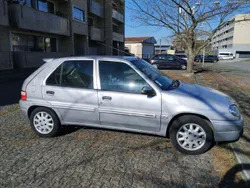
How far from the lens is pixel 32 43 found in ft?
56.6

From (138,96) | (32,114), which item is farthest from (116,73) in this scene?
(32,114)

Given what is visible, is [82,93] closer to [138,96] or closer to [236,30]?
[138,96]

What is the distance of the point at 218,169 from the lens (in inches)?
121

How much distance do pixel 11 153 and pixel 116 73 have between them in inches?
87.5

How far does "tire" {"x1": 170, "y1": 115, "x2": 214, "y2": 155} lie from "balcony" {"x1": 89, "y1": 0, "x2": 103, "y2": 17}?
25.0 m

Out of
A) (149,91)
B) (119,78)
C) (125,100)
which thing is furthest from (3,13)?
(149,91)

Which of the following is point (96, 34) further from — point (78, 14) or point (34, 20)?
Result: point (34, 20)

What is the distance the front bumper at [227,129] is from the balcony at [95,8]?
2526 centimetres

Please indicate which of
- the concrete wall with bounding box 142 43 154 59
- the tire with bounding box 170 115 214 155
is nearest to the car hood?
the tire with bounding box 170 115 214 155

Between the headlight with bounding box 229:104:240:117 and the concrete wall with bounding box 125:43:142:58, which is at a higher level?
the concrete wall with bounding box 125:43:142:58

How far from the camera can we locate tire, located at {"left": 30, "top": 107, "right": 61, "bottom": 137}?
13.4 ft

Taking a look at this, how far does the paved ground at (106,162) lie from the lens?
9.14ft

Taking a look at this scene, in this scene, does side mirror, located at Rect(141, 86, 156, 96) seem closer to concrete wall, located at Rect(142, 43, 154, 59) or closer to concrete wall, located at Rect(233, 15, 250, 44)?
concrete wall, located at Rect(142, 43, 154, 59)

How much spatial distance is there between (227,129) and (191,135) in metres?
0.55
